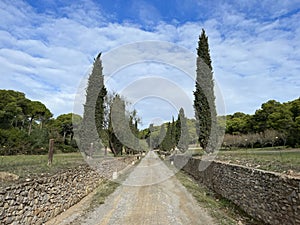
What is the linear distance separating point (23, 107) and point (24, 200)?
141 feet

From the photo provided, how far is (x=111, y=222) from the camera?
18.4 feet

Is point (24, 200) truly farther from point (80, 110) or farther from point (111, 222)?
point (80, 110)

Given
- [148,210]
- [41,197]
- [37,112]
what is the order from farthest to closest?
1. [37,112]
2. [148,210]
3. [41,197]

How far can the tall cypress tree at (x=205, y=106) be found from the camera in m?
17.2

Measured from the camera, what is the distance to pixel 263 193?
5.60m

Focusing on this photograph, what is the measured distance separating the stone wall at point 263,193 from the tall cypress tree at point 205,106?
7963 mm

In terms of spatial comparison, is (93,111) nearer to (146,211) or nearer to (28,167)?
(28,167)

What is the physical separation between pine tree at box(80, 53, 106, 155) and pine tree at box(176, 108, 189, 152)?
17.3 m

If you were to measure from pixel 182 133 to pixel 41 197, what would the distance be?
31857 millimetres

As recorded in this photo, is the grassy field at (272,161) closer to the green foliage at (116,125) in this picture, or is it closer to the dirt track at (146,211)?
the dirt track at (146,211)

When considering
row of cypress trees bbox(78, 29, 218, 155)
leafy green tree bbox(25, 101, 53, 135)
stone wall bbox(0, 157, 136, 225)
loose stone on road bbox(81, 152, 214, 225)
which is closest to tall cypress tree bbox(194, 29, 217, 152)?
row of cypress trees bbox(78, 29, 218, 155)

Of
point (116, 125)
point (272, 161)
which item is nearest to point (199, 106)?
point (116, 125)

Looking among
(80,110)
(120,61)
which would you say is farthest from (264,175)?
(80,110)

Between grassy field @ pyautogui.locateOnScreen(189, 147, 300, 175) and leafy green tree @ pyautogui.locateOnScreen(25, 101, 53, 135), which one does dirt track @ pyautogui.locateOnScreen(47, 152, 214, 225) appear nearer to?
grassy field @ pyautogui.locateOnScreen(189, 147, 300, 175)
